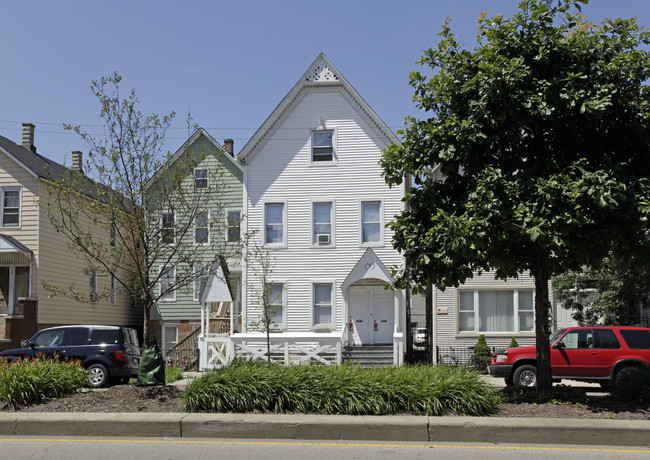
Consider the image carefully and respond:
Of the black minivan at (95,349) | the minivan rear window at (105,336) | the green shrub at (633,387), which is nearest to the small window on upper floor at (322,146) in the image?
the black minivan at (95,349)

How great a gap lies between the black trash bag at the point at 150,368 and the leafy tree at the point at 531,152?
193 inches

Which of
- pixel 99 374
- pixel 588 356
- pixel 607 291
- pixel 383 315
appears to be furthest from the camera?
pixel 383 315

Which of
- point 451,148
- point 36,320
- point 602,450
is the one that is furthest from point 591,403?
point 36,320

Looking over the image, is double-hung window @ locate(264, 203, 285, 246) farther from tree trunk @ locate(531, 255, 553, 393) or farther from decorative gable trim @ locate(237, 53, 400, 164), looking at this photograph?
tree trunk @ locate(531, 255, 553, 393)

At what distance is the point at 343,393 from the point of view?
1065 cm

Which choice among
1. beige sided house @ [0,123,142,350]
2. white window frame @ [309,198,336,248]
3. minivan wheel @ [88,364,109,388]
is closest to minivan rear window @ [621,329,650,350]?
white window frame @ [309,198,336,248]

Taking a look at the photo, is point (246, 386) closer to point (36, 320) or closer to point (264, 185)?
point (264, 185)

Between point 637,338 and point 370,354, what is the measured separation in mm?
9502

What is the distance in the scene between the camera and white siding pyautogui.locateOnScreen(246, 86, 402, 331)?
1013 inches

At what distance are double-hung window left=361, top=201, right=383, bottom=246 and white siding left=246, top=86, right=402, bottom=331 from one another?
0.21m

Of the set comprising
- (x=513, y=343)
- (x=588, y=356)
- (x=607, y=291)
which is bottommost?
(x=513, y=343)

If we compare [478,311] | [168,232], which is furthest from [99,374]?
[478,311]

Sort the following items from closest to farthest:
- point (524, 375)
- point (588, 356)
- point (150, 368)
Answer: point (150, 368), point (588, 356), point (524, 375)

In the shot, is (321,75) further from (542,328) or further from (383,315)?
(542,328)
